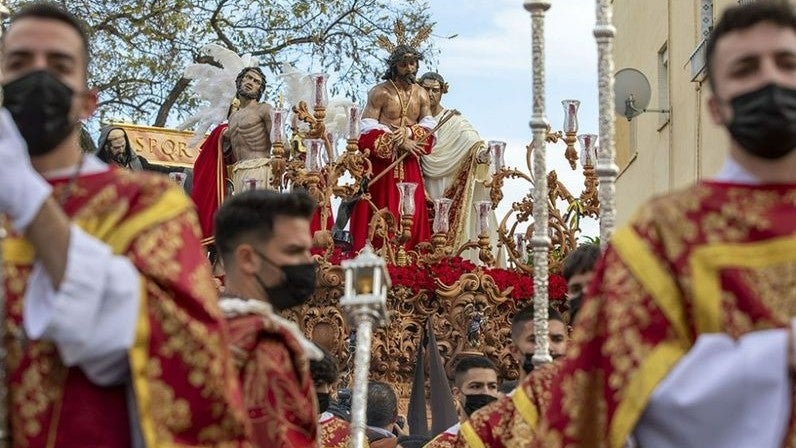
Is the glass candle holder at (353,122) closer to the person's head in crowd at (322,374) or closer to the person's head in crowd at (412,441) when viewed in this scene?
the person's head in crowd at (412,441)

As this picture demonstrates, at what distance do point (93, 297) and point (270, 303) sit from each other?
164cm

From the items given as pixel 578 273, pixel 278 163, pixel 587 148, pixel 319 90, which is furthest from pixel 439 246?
pixel 578 273

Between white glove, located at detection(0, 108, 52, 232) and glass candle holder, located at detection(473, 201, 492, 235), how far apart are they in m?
11.7

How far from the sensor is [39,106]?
4441mm

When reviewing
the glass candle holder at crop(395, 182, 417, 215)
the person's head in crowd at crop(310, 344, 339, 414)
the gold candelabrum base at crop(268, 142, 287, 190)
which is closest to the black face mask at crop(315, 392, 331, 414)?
the person's head in crowd at crop(310, 344, 339, 414)

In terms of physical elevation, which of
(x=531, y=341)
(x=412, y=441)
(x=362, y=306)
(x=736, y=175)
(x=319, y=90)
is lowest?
(x=412, y=441)

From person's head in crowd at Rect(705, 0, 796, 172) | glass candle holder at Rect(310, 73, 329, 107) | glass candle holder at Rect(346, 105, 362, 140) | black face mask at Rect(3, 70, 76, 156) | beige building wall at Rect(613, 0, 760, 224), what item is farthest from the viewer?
beige building wall at Rect(613, 0, 760, 224)

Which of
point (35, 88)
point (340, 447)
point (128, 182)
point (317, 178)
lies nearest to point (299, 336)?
point (128, 182)

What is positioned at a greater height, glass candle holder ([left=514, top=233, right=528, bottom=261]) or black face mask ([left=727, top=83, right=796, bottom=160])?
glass candle holder ([left=514, top=233, right=528, bottom=261])

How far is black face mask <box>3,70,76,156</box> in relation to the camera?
444 cm

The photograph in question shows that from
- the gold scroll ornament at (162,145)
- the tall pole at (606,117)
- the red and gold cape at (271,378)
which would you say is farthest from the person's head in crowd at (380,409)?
the gold scroll ornament at (162,145)

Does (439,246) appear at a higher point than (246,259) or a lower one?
higher

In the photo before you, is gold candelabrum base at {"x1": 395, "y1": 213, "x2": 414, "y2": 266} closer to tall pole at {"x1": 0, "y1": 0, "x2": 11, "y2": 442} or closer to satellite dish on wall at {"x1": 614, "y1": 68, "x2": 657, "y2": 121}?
satellite dish on wall at {"x1": 614, "y1": 68, "x2": 657, "y2": 121}

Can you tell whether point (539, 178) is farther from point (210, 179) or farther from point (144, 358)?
point (210, 179)
